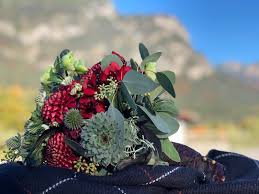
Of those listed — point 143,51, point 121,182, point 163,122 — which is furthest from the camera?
point 143,51

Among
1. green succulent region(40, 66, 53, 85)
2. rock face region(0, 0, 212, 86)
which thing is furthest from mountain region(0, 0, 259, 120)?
green succulent region(40, 66, 53, 85)

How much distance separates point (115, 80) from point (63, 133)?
20cm

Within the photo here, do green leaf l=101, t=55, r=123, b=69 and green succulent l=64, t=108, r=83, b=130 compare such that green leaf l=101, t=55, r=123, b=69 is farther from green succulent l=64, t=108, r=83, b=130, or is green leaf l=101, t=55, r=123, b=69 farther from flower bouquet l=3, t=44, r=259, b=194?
green succulent l=64, t=108, r=83, b=130

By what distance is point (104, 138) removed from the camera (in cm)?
165

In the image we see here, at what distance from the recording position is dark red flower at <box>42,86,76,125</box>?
1744 millimetres

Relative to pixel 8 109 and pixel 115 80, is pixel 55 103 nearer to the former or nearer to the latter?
Result: pixel 115 80

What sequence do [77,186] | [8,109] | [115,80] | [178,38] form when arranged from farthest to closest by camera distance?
[178,38] → [8,109] → [115,80] → [77,186]

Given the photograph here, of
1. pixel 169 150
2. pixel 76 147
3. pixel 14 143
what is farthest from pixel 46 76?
pixel 169 150

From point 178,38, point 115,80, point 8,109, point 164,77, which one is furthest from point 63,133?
point 178,38

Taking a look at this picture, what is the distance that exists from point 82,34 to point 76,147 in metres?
40.4

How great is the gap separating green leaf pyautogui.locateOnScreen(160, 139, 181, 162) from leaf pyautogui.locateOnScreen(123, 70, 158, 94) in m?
0.16

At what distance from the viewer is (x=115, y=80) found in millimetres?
1731

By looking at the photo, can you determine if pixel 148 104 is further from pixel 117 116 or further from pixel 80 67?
pixel 80 67

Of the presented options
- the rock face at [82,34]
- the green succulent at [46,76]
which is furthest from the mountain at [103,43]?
the green succulent at [46,76]
